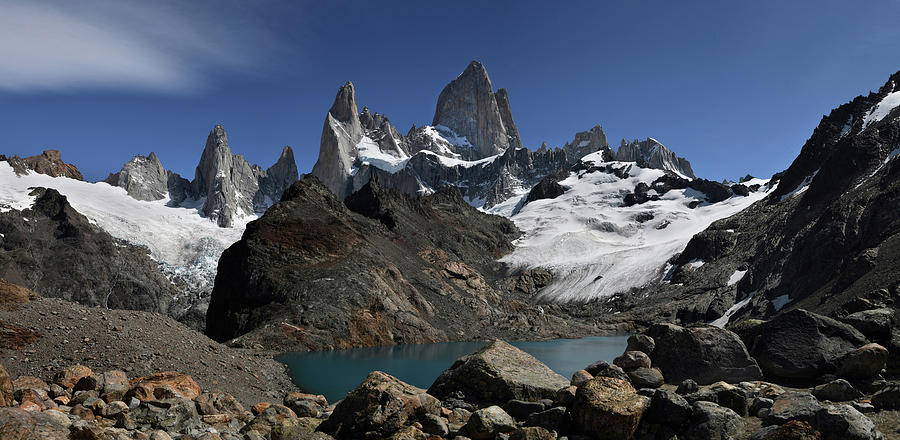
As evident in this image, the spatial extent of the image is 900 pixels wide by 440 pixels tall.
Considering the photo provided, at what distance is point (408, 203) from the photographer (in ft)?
527

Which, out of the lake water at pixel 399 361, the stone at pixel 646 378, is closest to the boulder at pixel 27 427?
the stone at pixel 646 378

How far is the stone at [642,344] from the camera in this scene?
14.1 meters

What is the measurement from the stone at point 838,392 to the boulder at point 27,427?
A: 14669 mm

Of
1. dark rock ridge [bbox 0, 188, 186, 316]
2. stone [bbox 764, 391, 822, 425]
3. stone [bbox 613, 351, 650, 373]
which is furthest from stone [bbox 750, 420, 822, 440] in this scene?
dark rock ridge [bbox 0, 188, 186, 316]

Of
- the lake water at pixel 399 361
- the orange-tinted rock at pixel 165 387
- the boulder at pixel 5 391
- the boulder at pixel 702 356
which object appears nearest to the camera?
the boulder at pixel 5 391

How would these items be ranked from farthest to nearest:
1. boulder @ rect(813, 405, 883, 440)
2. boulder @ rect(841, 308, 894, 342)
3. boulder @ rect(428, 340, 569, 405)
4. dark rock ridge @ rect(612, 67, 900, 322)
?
dark rock ridge @ rect(612, 67, 900, 322) → boulder @ rect(428, 340, 569, 405) → boulder @ rect(841, 308, 894, 342) → boulder @ rect(813, 405, 883, 440)

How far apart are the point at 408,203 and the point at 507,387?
148483 millimetres

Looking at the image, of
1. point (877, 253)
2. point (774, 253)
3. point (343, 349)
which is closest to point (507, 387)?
point (343, 349)

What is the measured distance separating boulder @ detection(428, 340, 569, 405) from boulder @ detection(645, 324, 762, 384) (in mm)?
2791

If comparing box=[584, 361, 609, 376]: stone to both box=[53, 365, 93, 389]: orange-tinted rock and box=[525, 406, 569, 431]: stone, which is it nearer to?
box=[525, 406, 569, 431]: stone

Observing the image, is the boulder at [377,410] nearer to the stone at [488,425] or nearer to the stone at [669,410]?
the stone at [488,425]

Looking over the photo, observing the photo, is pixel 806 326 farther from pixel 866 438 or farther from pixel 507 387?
pixel 507 387

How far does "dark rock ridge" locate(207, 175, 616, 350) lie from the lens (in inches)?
2611

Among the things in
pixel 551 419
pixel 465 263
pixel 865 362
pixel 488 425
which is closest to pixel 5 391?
pixel 488 425
